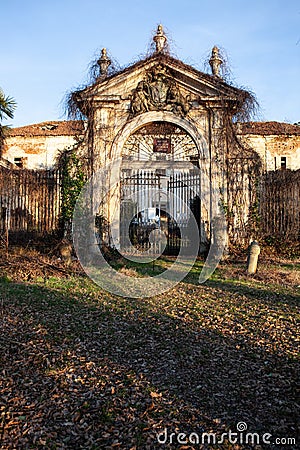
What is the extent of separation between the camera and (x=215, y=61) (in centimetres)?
1358

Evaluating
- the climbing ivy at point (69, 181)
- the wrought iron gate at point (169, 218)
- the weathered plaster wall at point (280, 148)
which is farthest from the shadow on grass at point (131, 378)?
the weathered plaster wall at point (280, 148)

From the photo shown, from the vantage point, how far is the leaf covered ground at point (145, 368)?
3.04 meters

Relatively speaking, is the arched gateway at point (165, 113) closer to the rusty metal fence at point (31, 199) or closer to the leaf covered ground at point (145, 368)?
the rusty metal fence at point (31, 199)

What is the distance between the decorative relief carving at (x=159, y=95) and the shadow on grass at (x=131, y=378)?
8208mm

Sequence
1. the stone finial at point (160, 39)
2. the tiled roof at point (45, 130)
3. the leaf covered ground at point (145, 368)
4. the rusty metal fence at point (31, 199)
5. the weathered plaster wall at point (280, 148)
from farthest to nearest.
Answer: the tiled roof at point (45, 130) < the weathered plaster wall at point (280, 148) < the stone finial at point (160, 39) < the rusty metal fence at point (31, 199) < the leaf covered ground at point (145, 368)

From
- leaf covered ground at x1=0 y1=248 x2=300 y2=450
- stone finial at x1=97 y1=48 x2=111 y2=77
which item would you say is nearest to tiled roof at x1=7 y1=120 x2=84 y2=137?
stone finial at x1=97 y1=48 x2=111 y2=77

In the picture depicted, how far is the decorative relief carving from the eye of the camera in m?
12.7

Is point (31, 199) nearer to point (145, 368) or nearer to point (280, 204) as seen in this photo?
point (280, 204)

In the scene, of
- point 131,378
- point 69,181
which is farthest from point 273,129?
point 131,378

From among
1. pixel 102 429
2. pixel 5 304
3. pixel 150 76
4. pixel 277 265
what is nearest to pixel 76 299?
pixel 5 304

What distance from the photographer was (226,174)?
12.8 metres

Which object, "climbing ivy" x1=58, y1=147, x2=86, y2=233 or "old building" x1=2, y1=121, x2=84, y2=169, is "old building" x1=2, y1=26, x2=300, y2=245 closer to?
"climbing ivy" x1=58, y1=147, x2=86, y2=233

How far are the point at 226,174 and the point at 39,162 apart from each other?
782 inches

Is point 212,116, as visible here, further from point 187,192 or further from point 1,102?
point 1,102
